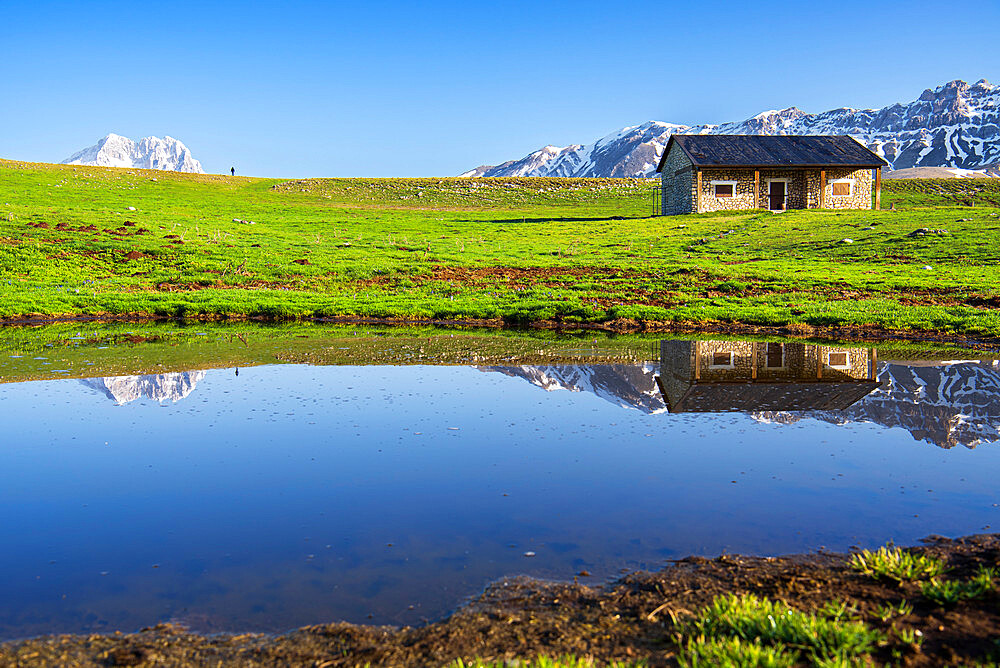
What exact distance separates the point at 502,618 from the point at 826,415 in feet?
27.1

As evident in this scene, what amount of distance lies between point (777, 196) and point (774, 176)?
1.78 metres

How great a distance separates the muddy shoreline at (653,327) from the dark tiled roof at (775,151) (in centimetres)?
3933

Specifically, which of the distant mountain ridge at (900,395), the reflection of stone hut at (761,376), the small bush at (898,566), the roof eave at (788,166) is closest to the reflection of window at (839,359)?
the reflection of stone hut at (761,376)

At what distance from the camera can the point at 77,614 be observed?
5.16 meters

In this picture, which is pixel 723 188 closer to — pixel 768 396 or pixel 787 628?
pixel 768 396

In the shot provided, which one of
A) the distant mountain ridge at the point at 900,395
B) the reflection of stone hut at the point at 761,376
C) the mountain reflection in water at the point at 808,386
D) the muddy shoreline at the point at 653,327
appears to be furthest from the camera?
the muddy shoreline at the point at 653,327

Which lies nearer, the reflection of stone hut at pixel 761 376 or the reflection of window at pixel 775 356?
the reflection of stone hut at pixel 761 376

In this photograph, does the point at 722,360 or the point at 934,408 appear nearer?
the point at 934,408

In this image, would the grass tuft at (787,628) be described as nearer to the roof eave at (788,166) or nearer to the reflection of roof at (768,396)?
the reflection of roof at (768,396)

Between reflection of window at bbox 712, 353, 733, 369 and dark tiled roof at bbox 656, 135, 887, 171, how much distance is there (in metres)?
44.9

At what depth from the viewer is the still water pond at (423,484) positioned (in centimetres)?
568

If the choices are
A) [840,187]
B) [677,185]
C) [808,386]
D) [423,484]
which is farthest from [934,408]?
[840,187]

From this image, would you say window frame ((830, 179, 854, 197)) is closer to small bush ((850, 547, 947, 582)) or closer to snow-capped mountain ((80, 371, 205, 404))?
snow-capped mountain ((80, 371, 205, 404))

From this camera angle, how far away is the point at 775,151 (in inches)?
2410
